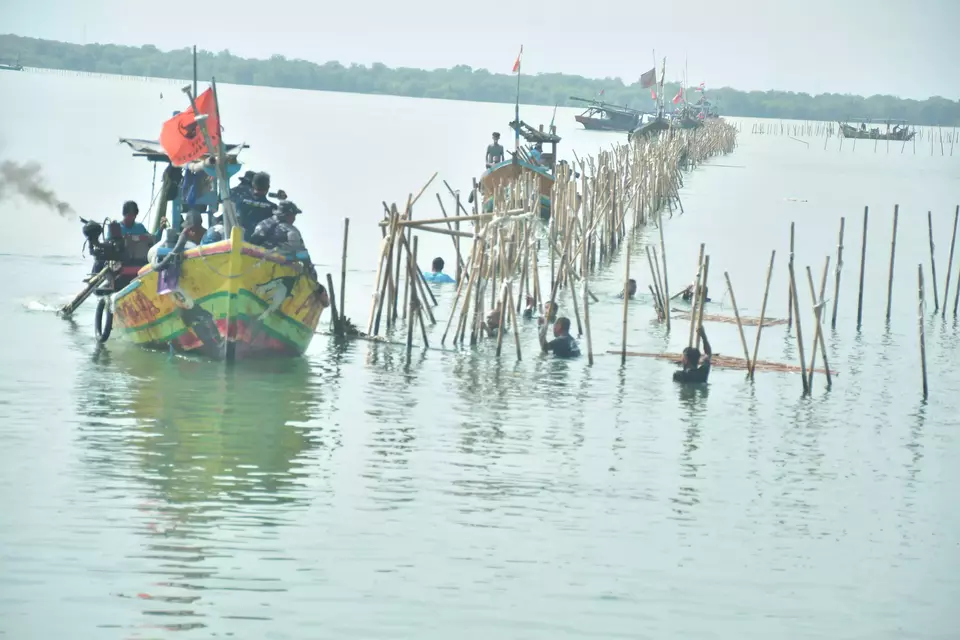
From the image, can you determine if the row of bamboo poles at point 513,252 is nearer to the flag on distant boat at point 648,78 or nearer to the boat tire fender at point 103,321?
the boat tire fender at point 103,321

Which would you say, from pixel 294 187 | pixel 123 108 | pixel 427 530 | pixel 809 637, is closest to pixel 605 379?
pixel 427 530

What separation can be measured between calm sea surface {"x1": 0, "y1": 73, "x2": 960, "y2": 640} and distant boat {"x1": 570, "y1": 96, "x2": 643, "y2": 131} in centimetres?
8648

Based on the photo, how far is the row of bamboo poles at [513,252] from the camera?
2211 cm

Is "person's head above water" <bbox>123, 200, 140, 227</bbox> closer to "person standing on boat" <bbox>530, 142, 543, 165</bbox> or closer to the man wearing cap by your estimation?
the man wearing cap

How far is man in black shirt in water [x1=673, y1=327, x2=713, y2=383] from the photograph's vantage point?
68.5 feet

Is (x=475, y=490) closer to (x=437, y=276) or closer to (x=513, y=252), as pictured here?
(x=513, y=252)

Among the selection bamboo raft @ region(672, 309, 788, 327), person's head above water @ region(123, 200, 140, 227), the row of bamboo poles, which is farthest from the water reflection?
bamboo raft @ region(672, 309, 788, 327)

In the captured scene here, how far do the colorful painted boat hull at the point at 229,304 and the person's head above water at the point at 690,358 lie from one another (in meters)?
5.32

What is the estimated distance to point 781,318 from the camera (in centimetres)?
2936

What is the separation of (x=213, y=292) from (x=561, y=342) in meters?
5.48

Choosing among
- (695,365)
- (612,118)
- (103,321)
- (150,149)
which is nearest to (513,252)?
(695,365)

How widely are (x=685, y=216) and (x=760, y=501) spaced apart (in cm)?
3796

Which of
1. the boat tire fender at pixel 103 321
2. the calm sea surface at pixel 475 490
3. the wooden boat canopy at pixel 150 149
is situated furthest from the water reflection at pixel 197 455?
the wooden boat canopy at pixel 150 149

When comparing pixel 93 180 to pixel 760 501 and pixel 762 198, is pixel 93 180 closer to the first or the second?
pixel 762 198
